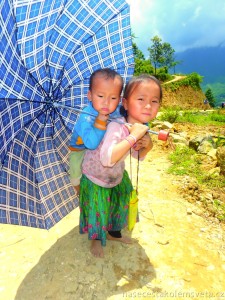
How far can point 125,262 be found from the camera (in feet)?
10.2

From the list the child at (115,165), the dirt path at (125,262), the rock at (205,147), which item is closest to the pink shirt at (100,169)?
the child at (115,165)

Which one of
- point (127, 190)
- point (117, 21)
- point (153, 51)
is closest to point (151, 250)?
point (127, 190)

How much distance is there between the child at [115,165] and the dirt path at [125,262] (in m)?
0.25

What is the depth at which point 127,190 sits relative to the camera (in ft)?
10.0

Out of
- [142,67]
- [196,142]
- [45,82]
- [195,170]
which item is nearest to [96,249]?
[45,82]

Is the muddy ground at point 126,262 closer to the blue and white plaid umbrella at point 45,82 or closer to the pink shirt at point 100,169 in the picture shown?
the blue and white plaid umbrella at point 45,82

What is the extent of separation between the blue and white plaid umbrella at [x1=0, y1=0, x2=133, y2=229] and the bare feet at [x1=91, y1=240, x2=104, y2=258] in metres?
0.56

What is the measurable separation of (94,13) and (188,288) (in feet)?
9.66

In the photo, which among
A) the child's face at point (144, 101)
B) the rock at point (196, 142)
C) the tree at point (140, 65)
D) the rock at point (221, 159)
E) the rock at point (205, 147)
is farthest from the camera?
the tree at point (140, 65)

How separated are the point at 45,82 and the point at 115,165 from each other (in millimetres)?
1031

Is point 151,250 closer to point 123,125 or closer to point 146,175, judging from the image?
point 123,125

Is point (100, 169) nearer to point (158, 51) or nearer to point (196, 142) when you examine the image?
point (196, 142)

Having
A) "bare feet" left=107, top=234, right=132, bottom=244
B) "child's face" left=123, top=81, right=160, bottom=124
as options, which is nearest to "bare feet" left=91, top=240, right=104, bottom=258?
"bare feet" left=107, top=234, right=132, bottom=244

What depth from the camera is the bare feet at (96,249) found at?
3110 millimetres
